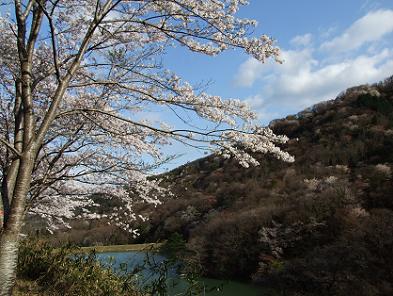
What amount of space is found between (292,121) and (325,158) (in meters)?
18.4

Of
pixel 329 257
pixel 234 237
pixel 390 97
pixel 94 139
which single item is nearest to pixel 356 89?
pixel 390 97

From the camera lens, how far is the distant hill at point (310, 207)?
16.2 metres

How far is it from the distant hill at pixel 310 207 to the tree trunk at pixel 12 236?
2.97 metres

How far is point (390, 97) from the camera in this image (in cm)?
6144

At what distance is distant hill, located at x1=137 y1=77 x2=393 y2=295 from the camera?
1619 centimetres

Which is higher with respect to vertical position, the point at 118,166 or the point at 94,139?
the point at 94,139

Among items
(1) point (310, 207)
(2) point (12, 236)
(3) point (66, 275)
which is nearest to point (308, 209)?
(1) point (310, 207)

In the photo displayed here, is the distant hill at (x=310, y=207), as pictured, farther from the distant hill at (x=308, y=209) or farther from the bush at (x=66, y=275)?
the bush at (x=66, y=275)

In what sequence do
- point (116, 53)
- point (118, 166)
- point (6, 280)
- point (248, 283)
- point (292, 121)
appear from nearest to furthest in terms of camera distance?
point (6, 280)
point (116, 53)
point (118, 166)
point (248, 283)
point (292, 121)

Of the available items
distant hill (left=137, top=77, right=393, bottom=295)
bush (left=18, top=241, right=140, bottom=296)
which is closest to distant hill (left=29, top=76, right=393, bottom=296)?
distant hill (left=137, top=77, right=393, bottom=295)

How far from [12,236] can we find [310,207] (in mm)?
28019

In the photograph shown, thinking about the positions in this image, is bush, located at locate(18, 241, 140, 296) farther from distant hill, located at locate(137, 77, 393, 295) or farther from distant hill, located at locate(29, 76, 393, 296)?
distant hill, located at locate(137, 77, 393, 295)

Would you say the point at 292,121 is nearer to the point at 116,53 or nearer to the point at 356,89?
the point at 356,89

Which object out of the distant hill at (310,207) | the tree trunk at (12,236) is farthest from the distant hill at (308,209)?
the tree trunk at (12,236)
